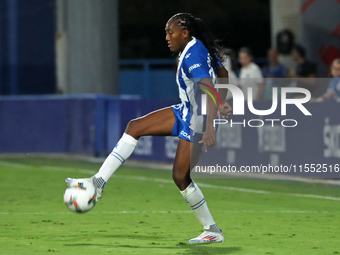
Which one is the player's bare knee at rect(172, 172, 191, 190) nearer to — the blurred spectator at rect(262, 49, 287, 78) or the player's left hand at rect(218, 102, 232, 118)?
the player's left hand at rect(218, 102, 232, 118)

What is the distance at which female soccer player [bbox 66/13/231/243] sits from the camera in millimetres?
7160

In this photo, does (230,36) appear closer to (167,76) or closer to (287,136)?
(167,76)

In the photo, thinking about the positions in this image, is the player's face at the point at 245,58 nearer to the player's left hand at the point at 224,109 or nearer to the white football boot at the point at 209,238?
the player's left hand at the point at 224,109

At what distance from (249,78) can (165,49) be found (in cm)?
1953

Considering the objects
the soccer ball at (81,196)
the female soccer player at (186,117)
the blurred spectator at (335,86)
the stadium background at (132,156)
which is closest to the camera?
the soccer ball at (81,196)

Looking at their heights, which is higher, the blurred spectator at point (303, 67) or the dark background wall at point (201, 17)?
the dark background wall at point (201, 17)

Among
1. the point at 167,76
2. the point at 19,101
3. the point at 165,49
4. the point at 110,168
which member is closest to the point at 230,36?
the point at 165,49

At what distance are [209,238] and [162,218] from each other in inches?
71.2

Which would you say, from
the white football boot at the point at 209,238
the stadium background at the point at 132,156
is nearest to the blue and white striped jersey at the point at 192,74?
the white football boot at the point at 209,238

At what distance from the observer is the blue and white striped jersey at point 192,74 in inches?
280

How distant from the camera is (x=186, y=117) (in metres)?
7.31

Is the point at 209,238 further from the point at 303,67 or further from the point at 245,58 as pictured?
the point at 303,67

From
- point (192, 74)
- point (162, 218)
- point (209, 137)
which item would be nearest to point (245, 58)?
point (162, 218)

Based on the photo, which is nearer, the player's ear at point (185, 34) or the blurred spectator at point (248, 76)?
the player's ear at point (185, 34)
